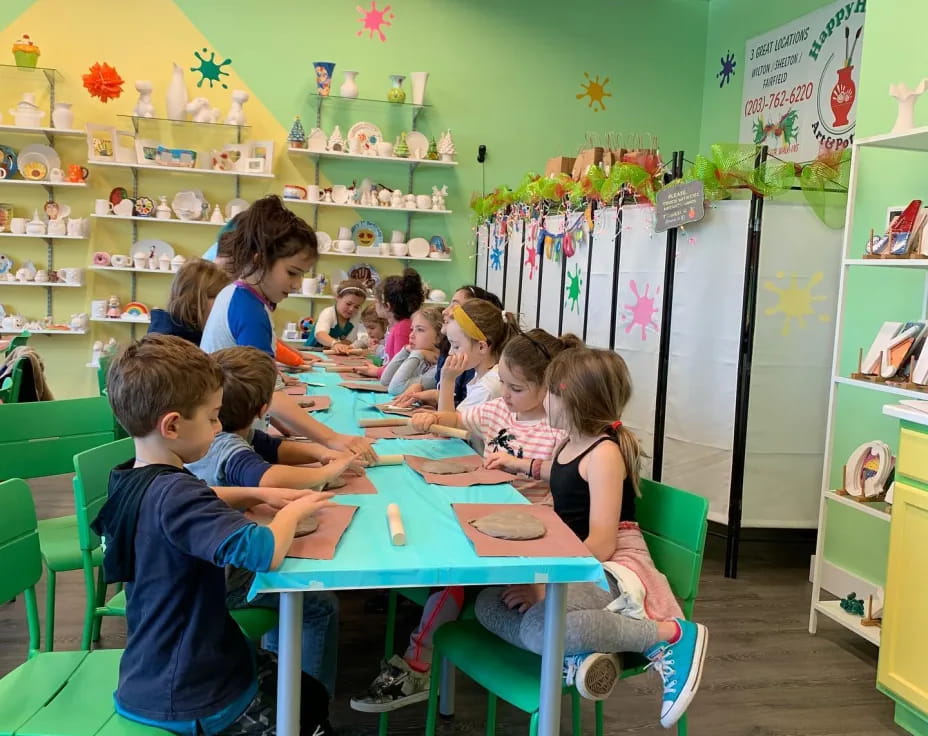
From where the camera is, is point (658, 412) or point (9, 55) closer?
point (658, 412)

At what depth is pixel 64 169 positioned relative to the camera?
18.6 ft

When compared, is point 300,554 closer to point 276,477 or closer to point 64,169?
point 276,477

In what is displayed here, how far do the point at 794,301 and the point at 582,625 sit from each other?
2.39 m

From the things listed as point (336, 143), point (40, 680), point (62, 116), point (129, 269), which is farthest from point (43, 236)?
point (40, 680)

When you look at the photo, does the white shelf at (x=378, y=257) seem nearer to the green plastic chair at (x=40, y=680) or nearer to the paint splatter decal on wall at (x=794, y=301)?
the paint splatter decal on wall at (x=794, y=301)

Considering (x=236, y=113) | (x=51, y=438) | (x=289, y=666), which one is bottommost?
(x=289, y=666)

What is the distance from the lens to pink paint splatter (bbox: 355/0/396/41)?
19.7 feet

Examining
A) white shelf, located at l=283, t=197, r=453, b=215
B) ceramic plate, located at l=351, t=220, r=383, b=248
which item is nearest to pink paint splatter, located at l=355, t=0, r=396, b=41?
white shelf, located at l=283, t=197, r=453, b=215

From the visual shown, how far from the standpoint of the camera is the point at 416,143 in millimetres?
6070

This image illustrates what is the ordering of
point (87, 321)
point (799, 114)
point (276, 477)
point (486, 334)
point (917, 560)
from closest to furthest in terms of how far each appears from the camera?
point (276, 477) → point (917, 560) → point (486, 334) → point (799, 114) → point (87, 321)

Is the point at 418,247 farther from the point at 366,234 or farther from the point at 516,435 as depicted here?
the point at 516,435

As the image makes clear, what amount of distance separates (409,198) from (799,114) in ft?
9.10

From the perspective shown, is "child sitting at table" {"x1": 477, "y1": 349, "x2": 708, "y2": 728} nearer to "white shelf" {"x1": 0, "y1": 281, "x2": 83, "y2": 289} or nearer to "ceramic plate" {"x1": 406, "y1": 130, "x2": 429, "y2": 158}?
"ceramic plate" {"x1": 406, "y1": 130, "x2": 429, "y2": 158}

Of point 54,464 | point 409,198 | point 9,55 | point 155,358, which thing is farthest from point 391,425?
point 9,55
